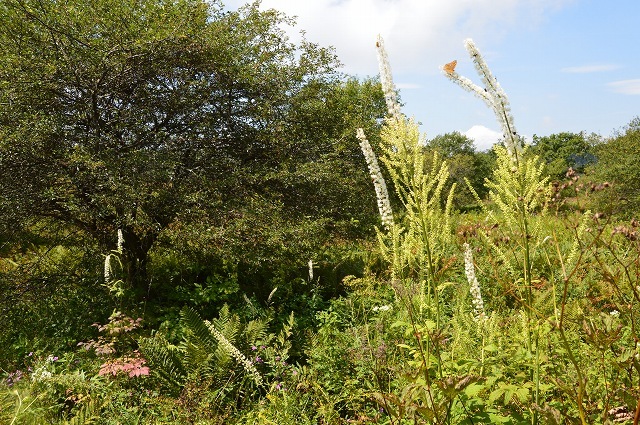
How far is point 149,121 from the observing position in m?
6.71

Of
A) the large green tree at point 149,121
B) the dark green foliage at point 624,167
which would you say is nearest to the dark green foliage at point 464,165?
the dark green foliage at point 624,167

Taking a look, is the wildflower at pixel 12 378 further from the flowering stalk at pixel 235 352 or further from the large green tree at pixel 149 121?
the flowering stalk at pixel 235 352

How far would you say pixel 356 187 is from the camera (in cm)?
796

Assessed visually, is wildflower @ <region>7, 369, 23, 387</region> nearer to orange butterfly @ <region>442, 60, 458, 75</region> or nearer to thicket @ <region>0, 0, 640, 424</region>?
thicket @ <region>0, 0, 640, 424</region>

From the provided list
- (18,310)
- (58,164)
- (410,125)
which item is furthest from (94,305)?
(410,125)

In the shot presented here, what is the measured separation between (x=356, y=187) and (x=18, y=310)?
5.12 meters

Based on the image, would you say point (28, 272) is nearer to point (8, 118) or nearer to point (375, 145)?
point (8, 118)

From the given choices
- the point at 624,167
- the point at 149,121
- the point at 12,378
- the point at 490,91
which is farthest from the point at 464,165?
the point at 490,91

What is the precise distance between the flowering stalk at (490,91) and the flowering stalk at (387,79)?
243mm

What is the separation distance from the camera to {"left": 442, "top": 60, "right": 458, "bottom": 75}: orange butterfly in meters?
1.63

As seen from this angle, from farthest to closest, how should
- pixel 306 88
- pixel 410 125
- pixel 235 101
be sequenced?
pixel 306 88, pixel 235 101, pixel 410 125

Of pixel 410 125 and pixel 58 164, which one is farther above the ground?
pixel 58 164

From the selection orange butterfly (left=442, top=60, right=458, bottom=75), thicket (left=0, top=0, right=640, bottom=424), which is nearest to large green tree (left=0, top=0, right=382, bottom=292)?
thicket (left=0, top=0, right=640, bottom=424)

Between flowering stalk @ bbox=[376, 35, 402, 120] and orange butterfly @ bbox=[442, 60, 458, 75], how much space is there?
0.79ft
